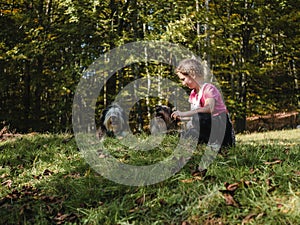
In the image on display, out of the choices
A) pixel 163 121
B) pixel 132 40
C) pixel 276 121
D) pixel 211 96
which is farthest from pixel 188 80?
pixel 276 121

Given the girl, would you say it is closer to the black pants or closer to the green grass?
the black pants

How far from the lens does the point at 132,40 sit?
14.6m

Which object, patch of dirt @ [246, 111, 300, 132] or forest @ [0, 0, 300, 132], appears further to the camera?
patch of dirt @ [246, 111, 300, 132]

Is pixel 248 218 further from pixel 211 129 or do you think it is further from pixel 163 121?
pixel 163 121

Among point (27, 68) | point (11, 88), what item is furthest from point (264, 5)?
point (11, 88)

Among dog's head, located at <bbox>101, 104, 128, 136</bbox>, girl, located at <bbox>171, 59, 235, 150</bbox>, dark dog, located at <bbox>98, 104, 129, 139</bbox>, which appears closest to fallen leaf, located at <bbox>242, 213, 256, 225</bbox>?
girl, located at <bbox>171, 59, 235, 150</bbox>

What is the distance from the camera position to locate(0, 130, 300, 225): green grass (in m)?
2.73

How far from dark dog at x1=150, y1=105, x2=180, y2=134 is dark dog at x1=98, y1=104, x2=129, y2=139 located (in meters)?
0.66

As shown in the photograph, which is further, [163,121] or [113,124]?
[113,124]

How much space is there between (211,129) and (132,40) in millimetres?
10352

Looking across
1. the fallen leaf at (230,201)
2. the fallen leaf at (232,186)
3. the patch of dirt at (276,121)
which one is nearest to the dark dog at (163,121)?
the fallen leaf at (232,186)

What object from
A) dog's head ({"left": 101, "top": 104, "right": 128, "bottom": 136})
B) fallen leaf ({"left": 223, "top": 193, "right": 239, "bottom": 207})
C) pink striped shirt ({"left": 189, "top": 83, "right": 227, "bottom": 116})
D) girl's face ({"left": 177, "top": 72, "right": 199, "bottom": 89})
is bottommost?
fallen leaf ({"left": 223, "top": 193, "right": 239, "bottom": 207})

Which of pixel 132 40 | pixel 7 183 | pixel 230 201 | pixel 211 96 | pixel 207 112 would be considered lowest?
pixel 7 183

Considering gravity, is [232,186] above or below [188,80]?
below
